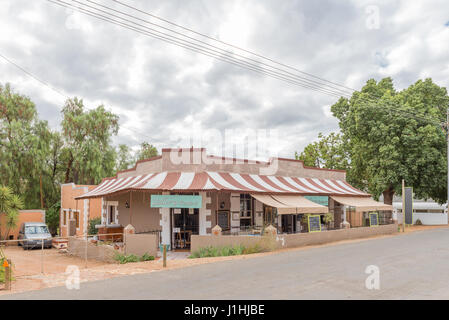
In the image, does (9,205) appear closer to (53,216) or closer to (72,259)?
(53,216)

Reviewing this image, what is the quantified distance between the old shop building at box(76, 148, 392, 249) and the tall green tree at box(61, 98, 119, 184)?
11.5 m

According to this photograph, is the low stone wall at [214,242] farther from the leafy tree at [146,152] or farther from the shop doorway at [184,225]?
the leafy tree at [146,152]

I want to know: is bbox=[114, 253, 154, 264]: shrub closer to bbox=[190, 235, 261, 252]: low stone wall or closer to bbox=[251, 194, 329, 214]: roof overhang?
bbox=[190, 235, 261, 252]: low stone wall

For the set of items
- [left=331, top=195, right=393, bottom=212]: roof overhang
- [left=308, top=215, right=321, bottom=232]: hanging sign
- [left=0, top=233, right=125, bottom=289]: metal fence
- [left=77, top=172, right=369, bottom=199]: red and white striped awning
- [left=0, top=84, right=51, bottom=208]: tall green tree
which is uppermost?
[left=0, top=84, right=51, bottom=208]: tall green tree

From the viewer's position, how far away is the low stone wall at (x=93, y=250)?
1497 centimetres

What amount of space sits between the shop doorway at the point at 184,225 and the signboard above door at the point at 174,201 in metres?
1.80

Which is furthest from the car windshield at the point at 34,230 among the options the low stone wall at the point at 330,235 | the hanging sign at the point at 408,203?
the hanging sign at the point at 408,203

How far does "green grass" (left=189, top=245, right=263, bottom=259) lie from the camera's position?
593 inches

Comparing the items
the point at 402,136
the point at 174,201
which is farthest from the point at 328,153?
the point at 174,201

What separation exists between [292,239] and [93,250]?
30.6ft

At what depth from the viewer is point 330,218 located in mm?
23141

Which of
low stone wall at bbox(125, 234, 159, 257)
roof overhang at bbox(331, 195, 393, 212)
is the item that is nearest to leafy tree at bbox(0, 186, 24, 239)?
low stone wall at bbox(125, 234, 159, 257)

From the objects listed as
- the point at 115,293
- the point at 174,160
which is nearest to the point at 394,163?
the point at 174,160
